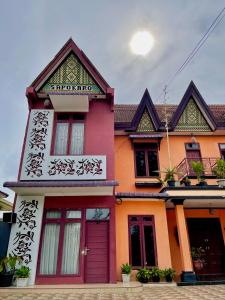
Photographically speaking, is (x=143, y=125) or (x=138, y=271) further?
(x=143, y=125)

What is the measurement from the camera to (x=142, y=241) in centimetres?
891

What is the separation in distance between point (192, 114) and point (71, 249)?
28.5 feet

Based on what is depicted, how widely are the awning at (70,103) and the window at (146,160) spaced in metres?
3.29

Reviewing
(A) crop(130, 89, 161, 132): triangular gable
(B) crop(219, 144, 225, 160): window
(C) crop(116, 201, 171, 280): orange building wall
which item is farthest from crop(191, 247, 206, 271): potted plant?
(A) crop(130, 89, 161, 132): triangular gable

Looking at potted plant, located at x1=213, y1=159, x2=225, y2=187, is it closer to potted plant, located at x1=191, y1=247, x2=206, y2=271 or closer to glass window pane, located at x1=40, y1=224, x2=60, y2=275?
potted plant, located at x1=191, y1=247, x2=206, y2=271

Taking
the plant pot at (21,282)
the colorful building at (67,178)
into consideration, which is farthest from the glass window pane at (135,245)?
the plant pot at (21,282)

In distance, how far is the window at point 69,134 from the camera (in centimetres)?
938

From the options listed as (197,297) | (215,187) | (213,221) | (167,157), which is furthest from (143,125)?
(197,297)

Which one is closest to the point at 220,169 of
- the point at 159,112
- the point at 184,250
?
the point at 184,250

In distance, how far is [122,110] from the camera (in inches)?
531

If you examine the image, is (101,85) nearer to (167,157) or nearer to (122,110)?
(122,110)

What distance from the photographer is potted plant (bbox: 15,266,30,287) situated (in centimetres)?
717

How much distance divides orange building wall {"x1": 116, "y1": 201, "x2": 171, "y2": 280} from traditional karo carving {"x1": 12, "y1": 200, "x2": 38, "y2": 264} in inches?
122

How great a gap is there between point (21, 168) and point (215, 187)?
7.76 metres
